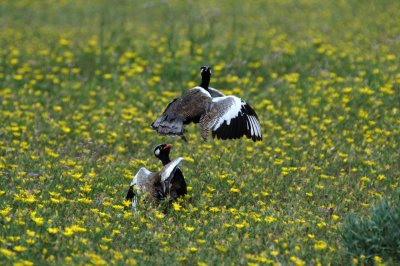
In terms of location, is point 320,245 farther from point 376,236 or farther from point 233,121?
point 233,121

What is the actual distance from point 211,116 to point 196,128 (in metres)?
2.58

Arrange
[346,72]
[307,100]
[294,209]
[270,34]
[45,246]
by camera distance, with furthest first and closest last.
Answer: [270,34] < [346,72] < [307,100] < [294,209] < [45,246]

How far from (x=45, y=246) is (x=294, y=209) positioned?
2.61 m

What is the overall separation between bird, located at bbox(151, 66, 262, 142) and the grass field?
0.70 meters

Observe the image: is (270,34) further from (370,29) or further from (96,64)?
(96,64)

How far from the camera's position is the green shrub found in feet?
18.7

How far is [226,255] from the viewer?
5.80 m

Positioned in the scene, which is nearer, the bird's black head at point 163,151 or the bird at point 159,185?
the bird at point 159,185

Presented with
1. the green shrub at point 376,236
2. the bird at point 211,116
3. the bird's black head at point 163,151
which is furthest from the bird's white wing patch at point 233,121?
the green shrub at point 376,236

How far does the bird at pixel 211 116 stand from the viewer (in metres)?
7.08

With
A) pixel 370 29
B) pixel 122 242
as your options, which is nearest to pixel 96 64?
pixel 370 29

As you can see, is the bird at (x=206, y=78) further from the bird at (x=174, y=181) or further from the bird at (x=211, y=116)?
the bird at (x=174, y=181)

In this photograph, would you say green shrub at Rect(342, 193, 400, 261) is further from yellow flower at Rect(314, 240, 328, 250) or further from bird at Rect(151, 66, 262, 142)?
bird at Rect(151, 66, 262, 142)

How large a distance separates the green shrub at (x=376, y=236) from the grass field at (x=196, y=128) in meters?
0.11
